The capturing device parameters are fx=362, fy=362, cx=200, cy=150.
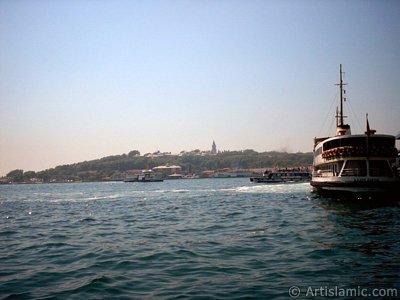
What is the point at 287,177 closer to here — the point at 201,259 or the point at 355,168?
the point at 355,168

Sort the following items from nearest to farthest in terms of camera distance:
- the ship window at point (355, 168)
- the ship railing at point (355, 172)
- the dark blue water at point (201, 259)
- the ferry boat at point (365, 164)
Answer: the dark blue water at point (201, 259) < the ferry boat at point (365, 164) < the ship railing at point (355, 172) < the ship window at point (355, 168)

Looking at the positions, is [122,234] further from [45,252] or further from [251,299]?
[251,299]

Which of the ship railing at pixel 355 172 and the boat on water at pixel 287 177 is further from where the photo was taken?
the boat on water at pixel 287 177

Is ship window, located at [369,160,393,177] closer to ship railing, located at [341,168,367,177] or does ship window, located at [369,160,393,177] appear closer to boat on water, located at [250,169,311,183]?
ship railing, located at [341,168,367,177]

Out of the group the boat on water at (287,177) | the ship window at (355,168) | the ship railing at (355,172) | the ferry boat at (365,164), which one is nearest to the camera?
the ferry boat at (365,164)

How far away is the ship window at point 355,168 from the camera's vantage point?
30.1 m

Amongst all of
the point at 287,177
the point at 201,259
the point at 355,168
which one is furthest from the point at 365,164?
the point at 287,177

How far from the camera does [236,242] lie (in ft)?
45.8

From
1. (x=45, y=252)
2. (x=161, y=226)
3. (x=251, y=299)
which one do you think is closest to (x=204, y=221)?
(x=161, y=226)

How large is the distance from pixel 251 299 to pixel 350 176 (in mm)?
24657


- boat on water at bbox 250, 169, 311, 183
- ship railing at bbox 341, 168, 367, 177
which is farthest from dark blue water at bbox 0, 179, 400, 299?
boat on water at bbox 250, 169, 311, 183

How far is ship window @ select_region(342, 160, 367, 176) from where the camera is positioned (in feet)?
98.6

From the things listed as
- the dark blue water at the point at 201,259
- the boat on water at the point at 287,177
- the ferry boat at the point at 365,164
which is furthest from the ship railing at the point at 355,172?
the boat on water at the point at 287,177

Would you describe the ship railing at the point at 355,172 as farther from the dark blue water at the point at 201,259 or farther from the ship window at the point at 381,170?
the dark blue water at the point at 201,259
